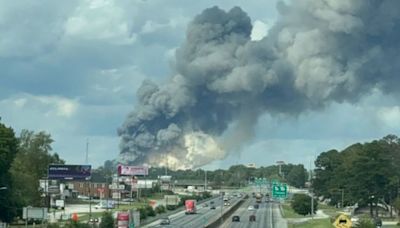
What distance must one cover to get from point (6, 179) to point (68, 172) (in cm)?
1436

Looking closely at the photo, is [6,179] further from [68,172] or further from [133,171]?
[133,171]

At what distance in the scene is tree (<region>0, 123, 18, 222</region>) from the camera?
4065 inches

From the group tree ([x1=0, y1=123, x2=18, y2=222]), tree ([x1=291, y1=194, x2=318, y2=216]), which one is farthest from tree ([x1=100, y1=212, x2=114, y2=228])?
tree ([x1=291, y1=194, x2=318, y2=216])

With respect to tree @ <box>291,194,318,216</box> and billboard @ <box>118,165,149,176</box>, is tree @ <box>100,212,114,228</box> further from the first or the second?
billboard @ <box>118,165,149,176</box>

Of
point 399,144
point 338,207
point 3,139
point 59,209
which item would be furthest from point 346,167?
point 3,139

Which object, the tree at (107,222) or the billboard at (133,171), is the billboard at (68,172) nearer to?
the tree at (107,222)

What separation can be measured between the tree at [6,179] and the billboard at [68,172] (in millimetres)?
9084

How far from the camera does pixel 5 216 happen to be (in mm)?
104312

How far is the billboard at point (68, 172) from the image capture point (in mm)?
118812

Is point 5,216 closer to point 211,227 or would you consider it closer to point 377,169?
point 211,227

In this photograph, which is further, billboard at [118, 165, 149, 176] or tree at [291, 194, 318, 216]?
billboard at [118, 165, 149, 176]

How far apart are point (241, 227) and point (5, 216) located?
100ft

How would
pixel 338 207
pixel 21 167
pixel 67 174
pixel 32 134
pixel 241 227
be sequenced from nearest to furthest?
pixel 241 227
pixel 67 174
pixel 21 167
pixel 32 134
pixel 338 207

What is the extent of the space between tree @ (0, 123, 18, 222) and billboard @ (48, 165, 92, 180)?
9.08m
